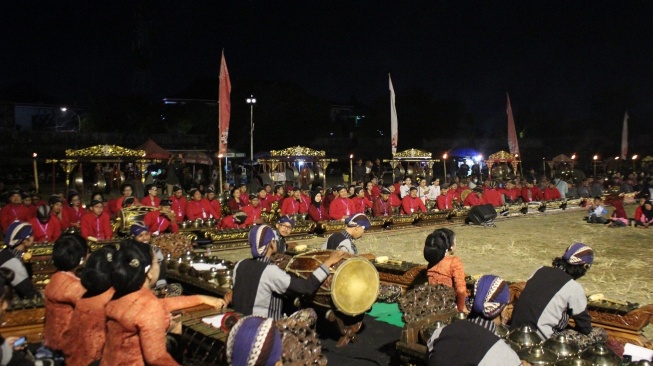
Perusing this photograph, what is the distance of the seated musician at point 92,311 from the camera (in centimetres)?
338

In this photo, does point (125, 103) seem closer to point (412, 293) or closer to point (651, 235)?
point (651, 235)

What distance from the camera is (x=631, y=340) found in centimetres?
452

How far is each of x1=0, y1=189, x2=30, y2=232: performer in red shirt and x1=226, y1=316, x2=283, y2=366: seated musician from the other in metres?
8.68

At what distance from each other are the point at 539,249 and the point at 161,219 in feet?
24.5

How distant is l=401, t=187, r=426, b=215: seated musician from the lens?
13586 millimetres

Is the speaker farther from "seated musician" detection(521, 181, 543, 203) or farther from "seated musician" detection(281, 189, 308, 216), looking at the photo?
"seated musician" detection(281, 189, 308, 216)

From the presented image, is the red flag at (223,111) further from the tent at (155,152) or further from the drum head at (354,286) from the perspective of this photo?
the drum head at (354,286)

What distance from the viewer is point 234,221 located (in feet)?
36.3

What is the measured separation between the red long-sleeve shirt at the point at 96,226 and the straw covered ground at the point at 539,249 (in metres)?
2.33

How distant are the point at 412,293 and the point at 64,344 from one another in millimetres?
2764

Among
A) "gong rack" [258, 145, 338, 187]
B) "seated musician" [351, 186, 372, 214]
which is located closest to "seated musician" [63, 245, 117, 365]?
"seated musician" [351, 186, 372, 214]

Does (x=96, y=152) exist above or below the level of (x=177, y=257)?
above

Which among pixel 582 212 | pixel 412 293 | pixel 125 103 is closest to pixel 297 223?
pixel 412 293

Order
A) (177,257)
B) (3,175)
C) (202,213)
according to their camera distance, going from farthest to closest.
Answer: (3,175) → (202,213) → (177,257)
